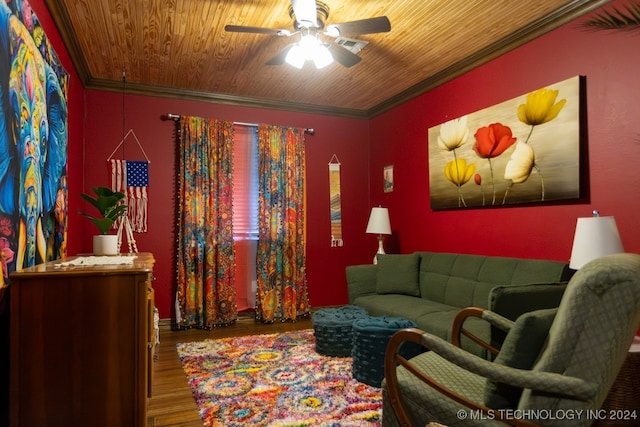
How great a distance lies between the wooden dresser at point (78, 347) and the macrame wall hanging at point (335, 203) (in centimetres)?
347

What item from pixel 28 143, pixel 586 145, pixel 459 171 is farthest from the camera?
pixel 459 171

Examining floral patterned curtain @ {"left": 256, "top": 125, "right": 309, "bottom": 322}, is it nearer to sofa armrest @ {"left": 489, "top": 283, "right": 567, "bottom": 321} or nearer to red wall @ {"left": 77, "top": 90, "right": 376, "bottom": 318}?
red wall @ {"left": 77, "top": 90, "right": 376, "bottom": 318}

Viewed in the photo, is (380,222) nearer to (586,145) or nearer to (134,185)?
(586,145)

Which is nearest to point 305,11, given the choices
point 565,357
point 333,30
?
point 333,30

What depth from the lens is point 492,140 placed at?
3459mm

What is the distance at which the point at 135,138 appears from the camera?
4371 mm

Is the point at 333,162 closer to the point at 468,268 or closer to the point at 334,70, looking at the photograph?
the point at 334,70

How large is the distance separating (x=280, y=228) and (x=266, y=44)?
7.15 ft

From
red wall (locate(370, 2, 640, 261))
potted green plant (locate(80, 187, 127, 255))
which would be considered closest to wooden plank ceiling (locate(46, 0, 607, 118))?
red wall (locate(370, 2, 640, 261))

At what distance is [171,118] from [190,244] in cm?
143

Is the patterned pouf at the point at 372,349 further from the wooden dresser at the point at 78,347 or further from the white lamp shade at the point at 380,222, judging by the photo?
the white lamp shade at the point at 380,222

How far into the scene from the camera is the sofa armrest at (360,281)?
4.06 metres

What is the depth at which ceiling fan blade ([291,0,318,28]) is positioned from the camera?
246cm

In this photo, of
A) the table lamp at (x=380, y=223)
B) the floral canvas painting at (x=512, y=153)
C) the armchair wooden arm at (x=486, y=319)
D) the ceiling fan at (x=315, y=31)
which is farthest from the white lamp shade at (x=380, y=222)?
the armchair wooden arm at (x=486, y=319)
